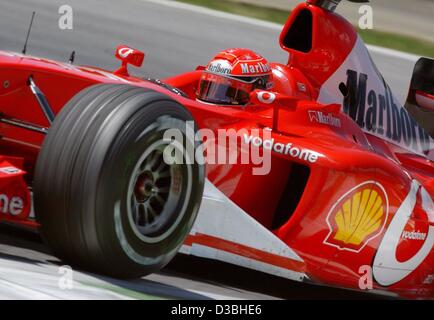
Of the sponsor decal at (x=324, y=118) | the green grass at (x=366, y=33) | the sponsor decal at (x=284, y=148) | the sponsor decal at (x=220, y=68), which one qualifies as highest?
the green grass at (x=366, y=33)

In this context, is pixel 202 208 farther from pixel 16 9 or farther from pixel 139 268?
pixel 16 9

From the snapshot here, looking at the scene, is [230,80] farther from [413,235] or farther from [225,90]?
[413,235]

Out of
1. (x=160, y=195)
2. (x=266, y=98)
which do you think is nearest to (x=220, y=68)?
(x=266, y=98)

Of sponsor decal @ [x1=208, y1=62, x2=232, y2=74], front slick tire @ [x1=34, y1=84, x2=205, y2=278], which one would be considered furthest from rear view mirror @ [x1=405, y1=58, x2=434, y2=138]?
front slick tire @ [x1=34, y1=84, x2=205, y2=278]

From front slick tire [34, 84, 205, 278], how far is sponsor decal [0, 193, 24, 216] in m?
0.22

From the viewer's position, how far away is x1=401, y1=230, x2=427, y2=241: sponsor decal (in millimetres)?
5430

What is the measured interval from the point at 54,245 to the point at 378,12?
9.66 m

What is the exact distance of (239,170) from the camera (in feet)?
16.5

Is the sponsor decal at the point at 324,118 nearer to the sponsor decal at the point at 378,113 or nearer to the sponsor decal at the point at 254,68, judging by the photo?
the sponsor decal at the point at 254,68

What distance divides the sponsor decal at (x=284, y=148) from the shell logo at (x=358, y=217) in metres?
0.27

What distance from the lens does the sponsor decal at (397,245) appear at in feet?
17.5

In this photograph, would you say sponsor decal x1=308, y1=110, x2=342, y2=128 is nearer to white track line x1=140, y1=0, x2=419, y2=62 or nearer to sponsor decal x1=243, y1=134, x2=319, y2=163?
sponsor decal x1=243, y1=134, x2=319, y2=163

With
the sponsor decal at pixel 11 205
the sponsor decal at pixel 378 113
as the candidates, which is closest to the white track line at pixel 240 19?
the sponsor decal at pixel 378 113
